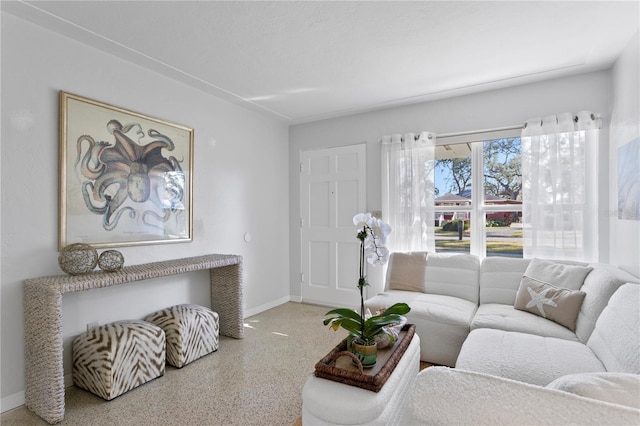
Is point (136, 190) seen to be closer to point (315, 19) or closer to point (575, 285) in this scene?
point (315, 19)

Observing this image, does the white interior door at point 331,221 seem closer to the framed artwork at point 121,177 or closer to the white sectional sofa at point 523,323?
the white sectional sofa at point 523,323

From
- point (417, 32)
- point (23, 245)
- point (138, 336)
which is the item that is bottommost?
point (138, 336)

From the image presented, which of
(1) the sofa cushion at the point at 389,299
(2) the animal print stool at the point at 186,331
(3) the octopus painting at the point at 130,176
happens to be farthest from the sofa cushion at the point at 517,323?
(3) the octopus painting at the point at 130,176

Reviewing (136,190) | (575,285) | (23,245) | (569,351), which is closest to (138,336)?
(23,245)

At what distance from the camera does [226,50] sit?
2.48 m

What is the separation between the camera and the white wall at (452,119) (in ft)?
9.31

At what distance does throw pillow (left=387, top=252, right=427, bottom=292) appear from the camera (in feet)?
10.6

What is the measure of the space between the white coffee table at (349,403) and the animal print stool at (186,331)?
1.66 meters

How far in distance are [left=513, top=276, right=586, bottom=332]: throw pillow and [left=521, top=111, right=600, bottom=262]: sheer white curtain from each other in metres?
0.64

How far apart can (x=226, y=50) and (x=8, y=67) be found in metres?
1.40

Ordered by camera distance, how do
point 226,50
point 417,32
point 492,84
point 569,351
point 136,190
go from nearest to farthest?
point 569,351
point 417,32
point 226,50
point 136,190
point 492,84

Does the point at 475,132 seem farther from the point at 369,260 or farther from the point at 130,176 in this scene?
the point at 130,176

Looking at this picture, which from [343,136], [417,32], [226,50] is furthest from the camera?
[343,136]

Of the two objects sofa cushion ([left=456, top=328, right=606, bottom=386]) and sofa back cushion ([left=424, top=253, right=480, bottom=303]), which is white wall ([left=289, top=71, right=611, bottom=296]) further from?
sofa cushion ([left=456, top=328, right=606, bottom=386])
